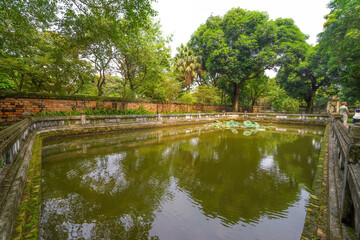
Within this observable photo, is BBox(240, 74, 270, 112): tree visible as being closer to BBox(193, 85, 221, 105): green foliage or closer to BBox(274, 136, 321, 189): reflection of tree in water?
BBox(193, 85, 221, 105): green foliage

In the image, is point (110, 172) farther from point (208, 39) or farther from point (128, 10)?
point (208, 39)

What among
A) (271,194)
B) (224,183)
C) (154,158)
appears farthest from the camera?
(154,158)

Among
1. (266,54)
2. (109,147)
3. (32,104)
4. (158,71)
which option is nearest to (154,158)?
(109,147)

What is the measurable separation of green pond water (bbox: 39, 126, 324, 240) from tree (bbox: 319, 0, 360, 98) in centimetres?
927

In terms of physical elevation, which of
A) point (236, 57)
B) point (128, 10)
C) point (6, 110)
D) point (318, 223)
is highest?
point (236, 57)

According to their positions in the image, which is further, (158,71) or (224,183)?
(158,71)

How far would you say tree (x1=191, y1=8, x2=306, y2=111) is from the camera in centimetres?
1950

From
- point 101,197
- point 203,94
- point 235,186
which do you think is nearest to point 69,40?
point 101,197

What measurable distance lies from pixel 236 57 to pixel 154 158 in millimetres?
19122

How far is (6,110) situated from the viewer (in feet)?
26.9

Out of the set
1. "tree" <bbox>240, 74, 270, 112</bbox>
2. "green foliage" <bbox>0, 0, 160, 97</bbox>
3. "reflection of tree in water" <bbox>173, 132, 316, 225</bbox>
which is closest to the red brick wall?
"green foliage" <bbox>0, 0, 160, 97</bbox>

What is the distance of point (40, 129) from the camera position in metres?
7.31

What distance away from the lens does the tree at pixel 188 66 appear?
24562mm

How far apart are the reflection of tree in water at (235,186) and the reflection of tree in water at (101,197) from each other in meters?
0.72
